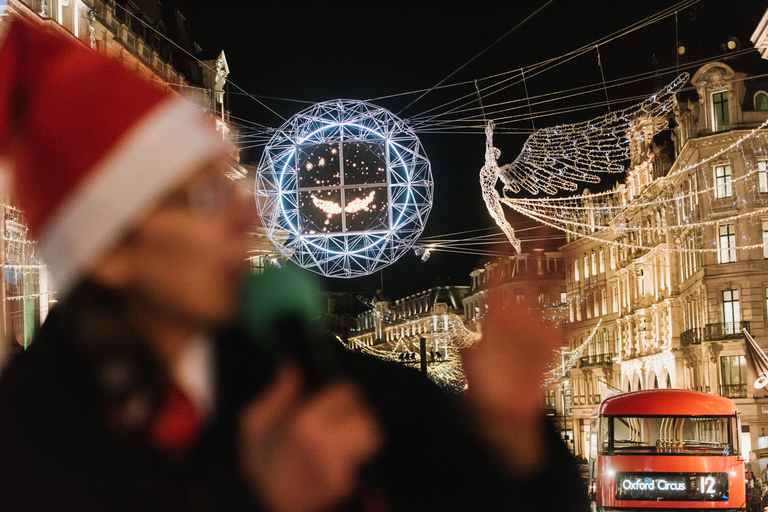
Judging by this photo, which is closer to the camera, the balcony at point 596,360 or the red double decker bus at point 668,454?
the red double decker bus at point 668,454

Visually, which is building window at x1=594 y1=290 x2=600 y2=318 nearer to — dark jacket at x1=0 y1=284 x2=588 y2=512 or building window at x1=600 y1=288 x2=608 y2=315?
building window at x1=600 y1=288 x2=608 y2=315

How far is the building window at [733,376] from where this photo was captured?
42719 millimetres

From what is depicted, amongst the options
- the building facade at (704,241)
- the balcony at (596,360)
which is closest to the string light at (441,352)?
the building facade at (704,241)

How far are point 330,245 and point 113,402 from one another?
28.2ft

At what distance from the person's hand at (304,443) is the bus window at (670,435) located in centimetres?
1646

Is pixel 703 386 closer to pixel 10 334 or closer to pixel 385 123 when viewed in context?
pixel 385 123

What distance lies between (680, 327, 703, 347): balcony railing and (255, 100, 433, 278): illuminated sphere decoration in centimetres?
3867

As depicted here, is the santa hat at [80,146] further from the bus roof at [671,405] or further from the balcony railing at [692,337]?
the balcony railing at [692,337]

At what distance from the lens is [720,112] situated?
43031mm

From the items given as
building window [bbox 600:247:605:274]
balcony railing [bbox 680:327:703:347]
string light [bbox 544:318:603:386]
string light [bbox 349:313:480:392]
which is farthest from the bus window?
building window [bbox 600:247:605:274]

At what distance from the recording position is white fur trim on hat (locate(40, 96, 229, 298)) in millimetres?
1043

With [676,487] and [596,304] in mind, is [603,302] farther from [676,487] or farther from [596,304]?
[676,487]

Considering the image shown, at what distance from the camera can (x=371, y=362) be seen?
1444mm

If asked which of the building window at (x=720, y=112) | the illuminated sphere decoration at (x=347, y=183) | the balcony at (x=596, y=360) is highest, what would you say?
the building window at (x=720, y=112)
